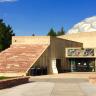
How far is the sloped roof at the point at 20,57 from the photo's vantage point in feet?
173

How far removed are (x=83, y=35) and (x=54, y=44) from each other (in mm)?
18067

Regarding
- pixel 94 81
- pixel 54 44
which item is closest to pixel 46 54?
pixel 54 44

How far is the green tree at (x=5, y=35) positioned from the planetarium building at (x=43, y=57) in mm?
15876

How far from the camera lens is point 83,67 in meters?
67.6

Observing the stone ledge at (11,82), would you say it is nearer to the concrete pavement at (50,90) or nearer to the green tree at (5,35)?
the concrete pavement at (50,90)

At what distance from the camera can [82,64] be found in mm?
67188

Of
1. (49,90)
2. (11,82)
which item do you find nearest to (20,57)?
(11,82)

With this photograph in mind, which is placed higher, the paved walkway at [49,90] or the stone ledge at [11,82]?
the stone ledge at [11,82]

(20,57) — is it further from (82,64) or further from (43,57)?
(82,64)

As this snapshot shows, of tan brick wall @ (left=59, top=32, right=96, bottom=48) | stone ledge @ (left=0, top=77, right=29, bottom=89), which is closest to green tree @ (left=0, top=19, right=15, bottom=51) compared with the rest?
tan brick wall @ (left=59, top=32, right=96, bottom=48)

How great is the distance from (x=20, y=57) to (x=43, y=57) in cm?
355

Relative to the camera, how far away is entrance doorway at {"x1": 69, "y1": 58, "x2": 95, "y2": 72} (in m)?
66.6

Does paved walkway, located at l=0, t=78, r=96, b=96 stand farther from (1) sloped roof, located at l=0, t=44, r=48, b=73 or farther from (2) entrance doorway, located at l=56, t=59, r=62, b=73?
(2) entrance doorway, located at l=56, t=59, r=62, b=73

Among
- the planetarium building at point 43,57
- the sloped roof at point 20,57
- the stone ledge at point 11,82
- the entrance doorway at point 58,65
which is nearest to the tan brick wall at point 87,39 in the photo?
the planetarium building at point 43,57
